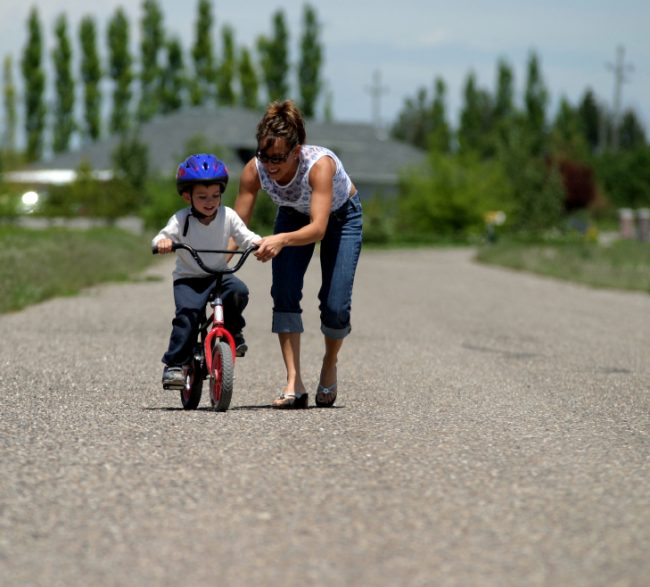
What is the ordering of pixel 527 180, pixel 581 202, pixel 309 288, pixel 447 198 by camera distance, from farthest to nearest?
pixel 581 202 < pixel 447 198 < pixel 527 180 < pixel 309 288

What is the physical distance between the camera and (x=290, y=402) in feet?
24.3

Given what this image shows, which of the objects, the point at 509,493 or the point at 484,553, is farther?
the point at 509,493

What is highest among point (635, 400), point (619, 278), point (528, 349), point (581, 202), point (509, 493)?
point (509, 493)

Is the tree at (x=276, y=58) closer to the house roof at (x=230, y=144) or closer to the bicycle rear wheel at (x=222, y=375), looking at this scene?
the house roof at (x=230, y=144)

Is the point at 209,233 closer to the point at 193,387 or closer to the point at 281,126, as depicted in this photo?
the point at 281,126

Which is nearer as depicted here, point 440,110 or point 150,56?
point 150,56

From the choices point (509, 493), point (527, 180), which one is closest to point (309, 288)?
point (509, 493)

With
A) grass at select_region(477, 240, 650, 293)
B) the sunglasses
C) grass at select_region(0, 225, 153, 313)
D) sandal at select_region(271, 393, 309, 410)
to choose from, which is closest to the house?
grass at select_region(477, 240, 650, 293)

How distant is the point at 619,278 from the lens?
988 inches

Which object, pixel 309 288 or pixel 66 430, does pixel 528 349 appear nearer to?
pixel 66 430

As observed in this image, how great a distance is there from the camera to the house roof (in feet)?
224

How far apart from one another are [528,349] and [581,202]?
65602 millimetres

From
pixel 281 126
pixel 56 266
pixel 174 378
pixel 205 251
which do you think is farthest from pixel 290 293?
pixel 56 266

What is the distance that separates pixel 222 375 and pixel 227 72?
75061mm
